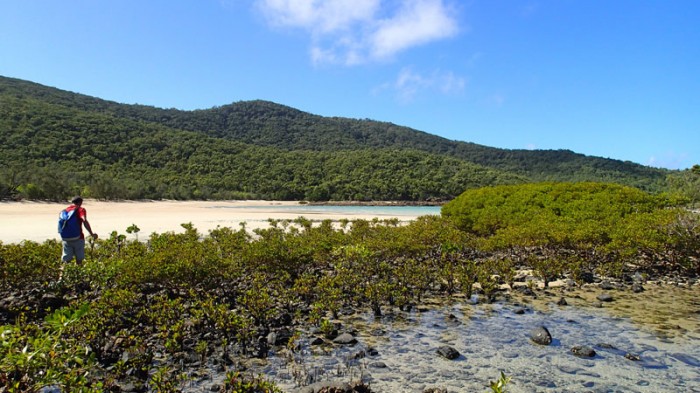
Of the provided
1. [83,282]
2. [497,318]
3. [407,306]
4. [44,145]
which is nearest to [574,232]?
[497,318]

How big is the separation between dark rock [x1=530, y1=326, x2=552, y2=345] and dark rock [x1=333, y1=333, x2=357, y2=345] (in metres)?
3.61

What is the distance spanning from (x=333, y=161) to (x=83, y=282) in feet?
357

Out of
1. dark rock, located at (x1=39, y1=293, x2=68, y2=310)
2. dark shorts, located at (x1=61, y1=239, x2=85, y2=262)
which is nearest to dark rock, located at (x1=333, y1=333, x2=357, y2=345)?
dark rock, located at (x1=39, y1=293, x2=68, y2=310)

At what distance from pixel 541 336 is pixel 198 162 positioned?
102430mm

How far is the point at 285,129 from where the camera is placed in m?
170

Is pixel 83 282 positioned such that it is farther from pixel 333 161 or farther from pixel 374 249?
pixel 333 161

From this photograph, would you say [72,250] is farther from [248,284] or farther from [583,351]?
[583,351]

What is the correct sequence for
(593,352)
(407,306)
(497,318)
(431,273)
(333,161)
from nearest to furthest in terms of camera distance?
(593,352) < (497,318) < (407,306) < (431,273) < (333,161)

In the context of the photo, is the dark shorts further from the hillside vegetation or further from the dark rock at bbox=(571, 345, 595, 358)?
the dark rock at bbox=(571, 345, 595, 358)

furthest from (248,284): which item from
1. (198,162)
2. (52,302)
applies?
(198,162)

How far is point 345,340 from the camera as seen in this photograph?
7809 millimetres

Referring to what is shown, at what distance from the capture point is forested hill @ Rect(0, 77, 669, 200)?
71.2m

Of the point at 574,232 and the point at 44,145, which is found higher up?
the point at 44,145

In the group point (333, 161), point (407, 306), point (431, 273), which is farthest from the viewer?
point (333, 161)
